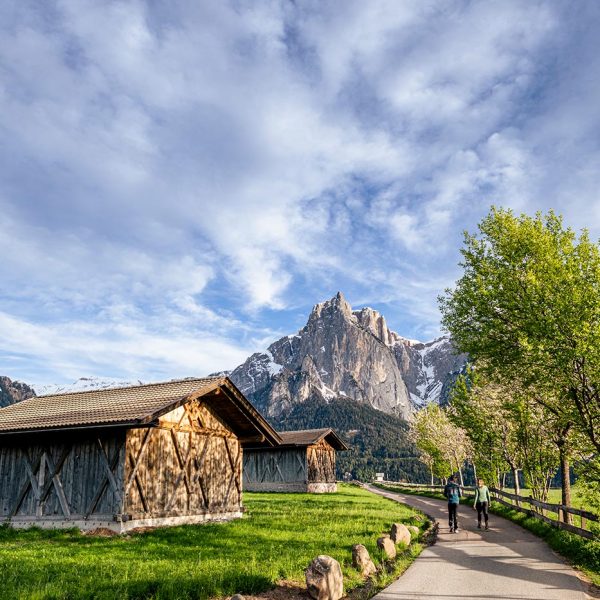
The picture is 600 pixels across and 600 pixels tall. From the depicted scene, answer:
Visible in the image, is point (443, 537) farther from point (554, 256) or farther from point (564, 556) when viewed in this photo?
point (554, 256)

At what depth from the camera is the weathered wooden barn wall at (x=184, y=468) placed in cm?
2042

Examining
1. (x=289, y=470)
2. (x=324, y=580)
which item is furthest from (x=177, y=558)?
(x=289, y=470)

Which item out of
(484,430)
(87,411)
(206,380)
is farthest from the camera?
(484,430)

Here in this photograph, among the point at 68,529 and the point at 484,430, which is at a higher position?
the point at 484,430

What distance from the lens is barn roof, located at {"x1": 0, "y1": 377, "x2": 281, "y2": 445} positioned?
65.1ft

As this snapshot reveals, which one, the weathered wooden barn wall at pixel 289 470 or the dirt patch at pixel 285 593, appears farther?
the weathered wooden barn wall at pixel 289 470

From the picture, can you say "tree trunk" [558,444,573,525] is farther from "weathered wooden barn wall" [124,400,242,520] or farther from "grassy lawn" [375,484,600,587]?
"weathered wooden barn wall" [124,400,242,520]

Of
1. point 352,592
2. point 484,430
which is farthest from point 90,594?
point 484,430

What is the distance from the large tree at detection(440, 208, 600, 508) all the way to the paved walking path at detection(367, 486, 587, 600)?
15.9 feet

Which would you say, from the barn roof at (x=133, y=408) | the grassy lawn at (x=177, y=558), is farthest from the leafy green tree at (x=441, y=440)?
the grassy lawn at (x=177, y=558)

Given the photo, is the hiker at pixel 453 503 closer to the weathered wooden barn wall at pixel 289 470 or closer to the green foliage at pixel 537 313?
the green foliage at pixel 537 313

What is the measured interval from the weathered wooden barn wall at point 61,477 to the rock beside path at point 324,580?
38.7 ft

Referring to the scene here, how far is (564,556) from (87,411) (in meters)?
18.8

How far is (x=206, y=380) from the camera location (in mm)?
23922
